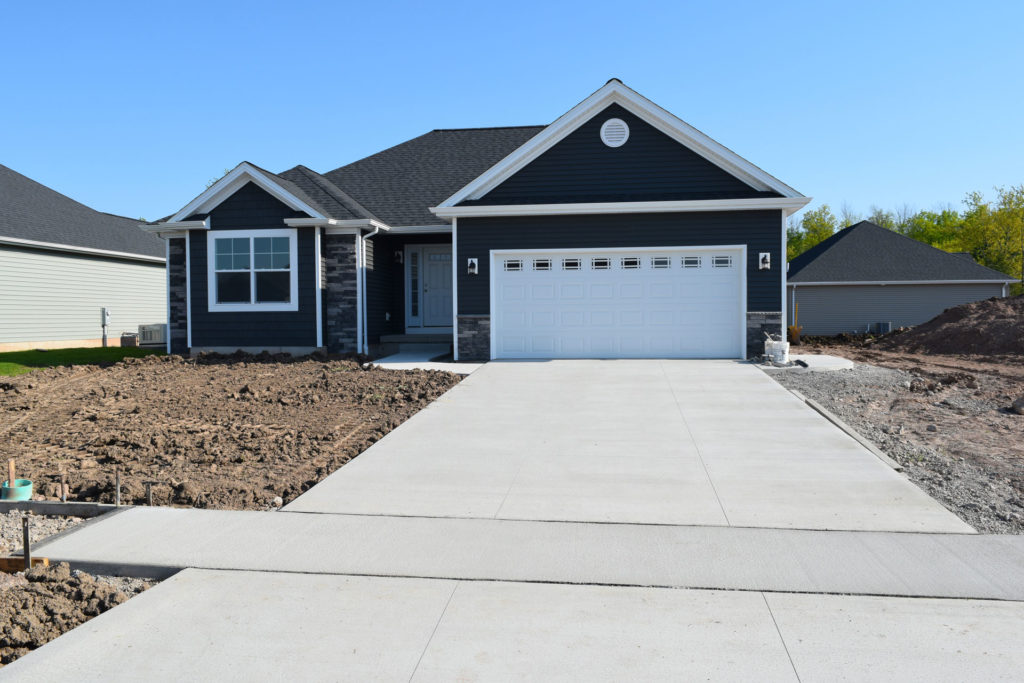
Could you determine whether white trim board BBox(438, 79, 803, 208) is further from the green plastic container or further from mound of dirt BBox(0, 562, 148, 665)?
mound of dirt BBox(0, 562, 148, 665)

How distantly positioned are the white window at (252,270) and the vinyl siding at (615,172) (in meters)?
4.79

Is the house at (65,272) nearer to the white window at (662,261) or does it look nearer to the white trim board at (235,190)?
the white trim board at (235,190)

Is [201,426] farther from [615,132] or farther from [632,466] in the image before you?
[615,132]

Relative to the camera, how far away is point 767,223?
15719mm

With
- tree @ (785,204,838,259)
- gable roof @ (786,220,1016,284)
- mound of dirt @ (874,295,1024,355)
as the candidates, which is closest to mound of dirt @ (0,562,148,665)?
mound of dirt @ (874,295,1024,355)

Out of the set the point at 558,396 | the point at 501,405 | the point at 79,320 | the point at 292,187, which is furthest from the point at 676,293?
the point at 79,320

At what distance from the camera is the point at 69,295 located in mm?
22578

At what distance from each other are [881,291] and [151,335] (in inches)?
1046

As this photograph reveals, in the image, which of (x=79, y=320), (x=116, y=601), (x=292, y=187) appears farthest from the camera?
(x=79, y=320)

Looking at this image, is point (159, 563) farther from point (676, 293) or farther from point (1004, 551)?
point (676, 293)

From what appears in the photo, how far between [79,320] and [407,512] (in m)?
21.0

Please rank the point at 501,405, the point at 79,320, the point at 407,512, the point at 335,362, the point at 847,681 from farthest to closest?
1. the point at 79,320
2. the point at 335,362
3. the point at 501,405
4. the point at 407,512
5. the point at 847,681

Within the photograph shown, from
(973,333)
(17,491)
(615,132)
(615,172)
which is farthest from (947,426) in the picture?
(973,333)

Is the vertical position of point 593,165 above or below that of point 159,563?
above
